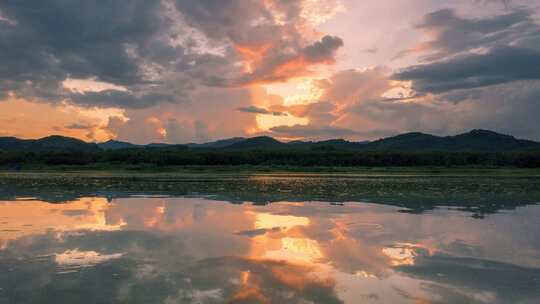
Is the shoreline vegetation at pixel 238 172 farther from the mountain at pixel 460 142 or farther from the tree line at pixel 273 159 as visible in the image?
the mountain at pixel 460 142

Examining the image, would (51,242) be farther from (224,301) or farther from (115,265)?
(224,301)

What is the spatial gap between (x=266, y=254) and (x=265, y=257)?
0.34 metres

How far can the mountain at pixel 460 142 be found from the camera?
17600 centimetres

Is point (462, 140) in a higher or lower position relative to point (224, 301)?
higher

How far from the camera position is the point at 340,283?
8.71m

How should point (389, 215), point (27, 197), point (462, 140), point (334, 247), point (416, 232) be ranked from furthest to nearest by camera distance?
point (462, 140), point (27, 197), point (389, 215), point (416, 232), point (334, 247)

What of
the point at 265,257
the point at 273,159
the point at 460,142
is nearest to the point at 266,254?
the point at 265,257

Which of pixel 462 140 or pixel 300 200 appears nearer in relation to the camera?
pixel 300 200

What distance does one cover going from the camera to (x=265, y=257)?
1088 cm

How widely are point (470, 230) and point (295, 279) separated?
869 centimetres

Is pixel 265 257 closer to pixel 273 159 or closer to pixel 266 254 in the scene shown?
pixel 266 254

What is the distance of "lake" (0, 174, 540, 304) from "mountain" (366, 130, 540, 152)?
16380 cm

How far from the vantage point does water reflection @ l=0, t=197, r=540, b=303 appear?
803 cm

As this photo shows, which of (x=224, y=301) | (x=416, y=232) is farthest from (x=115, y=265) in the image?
(x=416, y=232)
